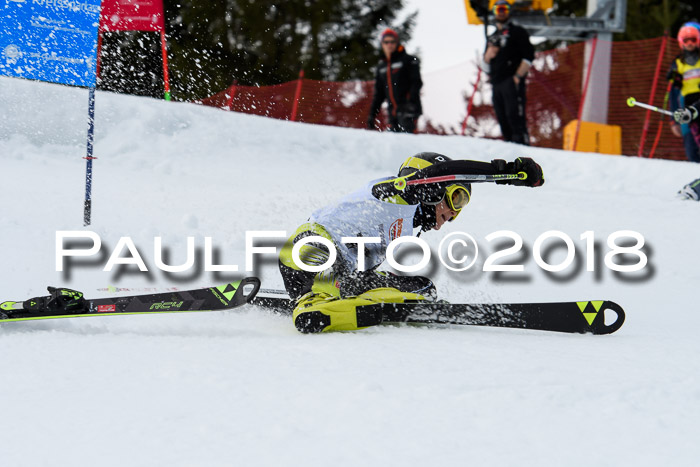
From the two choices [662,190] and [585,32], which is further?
[585,32]

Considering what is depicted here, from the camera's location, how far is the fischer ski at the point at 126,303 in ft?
10.3

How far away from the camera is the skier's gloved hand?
7.91m

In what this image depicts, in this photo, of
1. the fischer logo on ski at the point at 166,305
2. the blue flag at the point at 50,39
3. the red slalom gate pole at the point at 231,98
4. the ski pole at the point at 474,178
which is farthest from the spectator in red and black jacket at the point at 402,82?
the fischer logo on ski at the point at 166,305

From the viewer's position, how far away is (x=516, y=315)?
3365 millimetres

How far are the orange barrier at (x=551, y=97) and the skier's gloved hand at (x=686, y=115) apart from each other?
293 cm

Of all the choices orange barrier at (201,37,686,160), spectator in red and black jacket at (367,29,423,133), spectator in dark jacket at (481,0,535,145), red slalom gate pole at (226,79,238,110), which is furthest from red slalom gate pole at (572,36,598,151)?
red slalom gate pole at (226,79,238,110)

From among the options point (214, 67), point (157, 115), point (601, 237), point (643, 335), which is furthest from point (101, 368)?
point (214, 67)

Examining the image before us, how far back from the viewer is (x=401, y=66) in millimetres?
9094

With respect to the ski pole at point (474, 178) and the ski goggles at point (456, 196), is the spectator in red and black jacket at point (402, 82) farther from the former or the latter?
the ski pole at point (474, 178)

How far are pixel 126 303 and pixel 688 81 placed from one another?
7.33m

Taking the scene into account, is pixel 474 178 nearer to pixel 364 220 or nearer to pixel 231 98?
pixel 364 220

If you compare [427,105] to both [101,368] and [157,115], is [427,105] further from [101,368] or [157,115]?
[101,368]

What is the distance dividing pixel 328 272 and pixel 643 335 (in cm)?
151

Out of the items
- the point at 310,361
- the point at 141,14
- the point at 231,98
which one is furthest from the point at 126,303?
the point at 231,98
